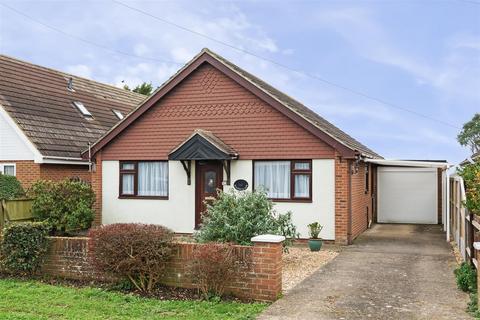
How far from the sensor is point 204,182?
1616cm

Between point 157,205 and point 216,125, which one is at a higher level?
point 216,125

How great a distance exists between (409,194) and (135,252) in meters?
16.1

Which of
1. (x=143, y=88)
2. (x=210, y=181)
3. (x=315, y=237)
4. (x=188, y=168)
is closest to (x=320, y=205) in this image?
(x=315, y=237)

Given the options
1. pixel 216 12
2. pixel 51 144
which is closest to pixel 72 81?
pixel 51 144

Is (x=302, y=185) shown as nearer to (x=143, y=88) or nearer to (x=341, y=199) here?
(x=341, y=199)

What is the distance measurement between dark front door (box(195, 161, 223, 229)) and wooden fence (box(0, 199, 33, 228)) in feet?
16.3

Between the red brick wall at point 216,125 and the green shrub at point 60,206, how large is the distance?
2.30 meters

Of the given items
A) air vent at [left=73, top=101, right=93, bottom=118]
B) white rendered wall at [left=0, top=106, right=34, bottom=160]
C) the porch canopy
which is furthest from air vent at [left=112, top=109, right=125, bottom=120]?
the porch canopy

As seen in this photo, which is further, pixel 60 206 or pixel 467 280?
pixel 60 206

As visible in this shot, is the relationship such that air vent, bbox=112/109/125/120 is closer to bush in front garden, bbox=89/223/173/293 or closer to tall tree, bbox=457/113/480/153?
bush in front garden, bbox=89/223/173/293

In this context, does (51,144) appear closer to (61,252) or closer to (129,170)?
(129,170)

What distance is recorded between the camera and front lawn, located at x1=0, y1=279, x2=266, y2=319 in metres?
7.09

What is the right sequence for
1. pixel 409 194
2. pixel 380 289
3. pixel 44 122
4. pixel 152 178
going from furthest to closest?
pixel 409 194, pixel 44 122, pixel 152 178, pixel 380 289

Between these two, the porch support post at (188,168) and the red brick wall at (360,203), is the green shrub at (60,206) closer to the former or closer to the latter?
the porch support post at (188,168)
